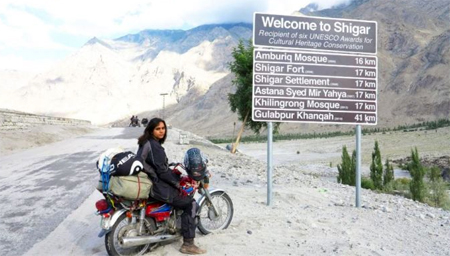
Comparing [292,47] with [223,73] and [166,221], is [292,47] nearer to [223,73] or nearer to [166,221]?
[166,221]

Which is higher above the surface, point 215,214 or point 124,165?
point 124,165

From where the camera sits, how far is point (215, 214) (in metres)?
6.91

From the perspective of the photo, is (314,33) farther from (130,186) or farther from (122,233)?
(122,233)

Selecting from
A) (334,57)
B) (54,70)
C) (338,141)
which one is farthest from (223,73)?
(334,57)

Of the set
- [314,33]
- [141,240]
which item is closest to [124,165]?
[141,240]

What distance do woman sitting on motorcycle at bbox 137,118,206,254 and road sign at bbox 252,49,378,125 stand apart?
400cm

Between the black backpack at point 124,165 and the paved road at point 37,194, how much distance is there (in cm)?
221

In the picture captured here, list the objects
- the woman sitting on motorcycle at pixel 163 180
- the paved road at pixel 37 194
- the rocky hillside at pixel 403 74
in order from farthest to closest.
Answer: the rocky hillside at pixel 403 74 → the paved road at pixel 37 194 → the woman sitting on motorcycle at pixel 163 180

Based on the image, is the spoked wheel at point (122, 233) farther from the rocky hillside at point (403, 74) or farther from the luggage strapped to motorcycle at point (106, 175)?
the rocky hillside at point (403, 74)

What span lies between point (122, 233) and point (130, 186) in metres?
0.71

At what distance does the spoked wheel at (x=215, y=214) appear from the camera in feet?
22.2

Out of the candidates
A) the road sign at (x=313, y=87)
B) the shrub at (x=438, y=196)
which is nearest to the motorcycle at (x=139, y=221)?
the road sign at (x=313, y=87)

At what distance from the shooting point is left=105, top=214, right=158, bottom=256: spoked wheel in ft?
18.1

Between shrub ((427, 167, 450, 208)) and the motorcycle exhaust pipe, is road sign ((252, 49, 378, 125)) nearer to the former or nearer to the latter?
the motorcycle exhaust pipe
